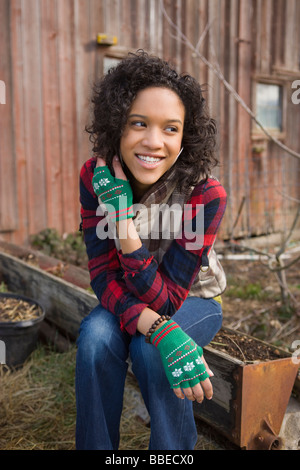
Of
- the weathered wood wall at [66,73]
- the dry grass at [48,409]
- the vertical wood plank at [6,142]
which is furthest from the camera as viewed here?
the weathered wood wall at [66,73]

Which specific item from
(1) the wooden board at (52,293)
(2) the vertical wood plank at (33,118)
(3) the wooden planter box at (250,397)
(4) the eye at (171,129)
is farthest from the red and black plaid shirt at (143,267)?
(2) the vertical wood plank at (33,118)

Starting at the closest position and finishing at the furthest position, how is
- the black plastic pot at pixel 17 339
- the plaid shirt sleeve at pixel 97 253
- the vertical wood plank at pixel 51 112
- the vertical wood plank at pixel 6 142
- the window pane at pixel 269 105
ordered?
the plaid shirt sleeve at pixel 97 253 → the black plastic pot at pixel 17 339 → the vertical wood plank at pixel 6 142 → the vertical wood plank at pixel 51 112 → the window pane at pixel 269 105

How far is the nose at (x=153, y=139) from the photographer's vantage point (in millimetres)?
1720

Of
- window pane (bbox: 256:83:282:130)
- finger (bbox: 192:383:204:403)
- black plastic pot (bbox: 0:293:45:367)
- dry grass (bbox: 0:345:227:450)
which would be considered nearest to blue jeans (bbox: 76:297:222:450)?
finger (bbox: 192:383:204:403)

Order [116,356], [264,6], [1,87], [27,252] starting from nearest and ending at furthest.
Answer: [116,356] → [27,252] → [1,87] → [264,6]

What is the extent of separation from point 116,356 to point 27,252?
2.51 m

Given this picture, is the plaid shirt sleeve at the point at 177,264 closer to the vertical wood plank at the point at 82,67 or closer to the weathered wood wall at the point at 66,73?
the weathered wood wall at the point at 66,73

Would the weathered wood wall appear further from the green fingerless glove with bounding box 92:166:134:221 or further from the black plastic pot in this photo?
the green fingerless glove with bounding box 92:166:134:221

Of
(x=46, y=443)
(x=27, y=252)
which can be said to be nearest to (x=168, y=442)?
(x=46, y=443)

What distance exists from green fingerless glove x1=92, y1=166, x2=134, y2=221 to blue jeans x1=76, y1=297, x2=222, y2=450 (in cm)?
41

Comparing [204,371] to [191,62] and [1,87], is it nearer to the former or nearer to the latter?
[1,87]

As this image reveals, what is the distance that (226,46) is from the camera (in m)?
6.56

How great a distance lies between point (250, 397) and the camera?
1.83 m

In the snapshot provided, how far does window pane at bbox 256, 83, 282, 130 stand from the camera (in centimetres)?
729
